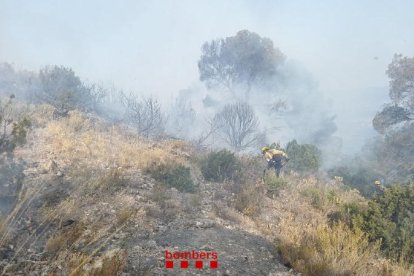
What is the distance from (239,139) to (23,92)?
11049mm

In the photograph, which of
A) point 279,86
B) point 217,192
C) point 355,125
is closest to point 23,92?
point 217,192

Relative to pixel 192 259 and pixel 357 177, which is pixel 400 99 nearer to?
pixel 357 177

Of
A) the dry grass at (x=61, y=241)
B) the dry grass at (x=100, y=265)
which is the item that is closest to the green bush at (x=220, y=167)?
the dry grass at (x=61, y=241)

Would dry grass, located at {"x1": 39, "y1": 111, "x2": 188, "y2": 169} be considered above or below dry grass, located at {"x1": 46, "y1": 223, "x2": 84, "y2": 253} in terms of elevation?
above

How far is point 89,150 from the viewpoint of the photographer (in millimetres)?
8930

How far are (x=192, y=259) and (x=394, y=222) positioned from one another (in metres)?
3.71

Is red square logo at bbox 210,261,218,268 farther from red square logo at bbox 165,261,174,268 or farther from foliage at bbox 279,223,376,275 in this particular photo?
foliage at bbox 279,223,376,275

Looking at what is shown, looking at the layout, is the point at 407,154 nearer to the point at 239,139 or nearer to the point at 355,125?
the point at 239,139

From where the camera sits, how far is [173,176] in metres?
7.89

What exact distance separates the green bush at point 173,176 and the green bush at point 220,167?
1.12m

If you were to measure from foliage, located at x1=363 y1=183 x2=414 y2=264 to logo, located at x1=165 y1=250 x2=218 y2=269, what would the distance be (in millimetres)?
2629

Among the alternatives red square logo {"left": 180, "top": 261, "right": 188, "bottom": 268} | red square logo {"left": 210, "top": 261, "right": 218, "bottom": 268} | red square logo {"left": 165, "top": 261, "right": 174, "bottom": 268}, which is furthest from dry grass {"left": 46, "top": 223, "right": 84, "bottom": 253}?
red square logo {"left": 210, "top": 261, "right": 218, "bottom": 268}

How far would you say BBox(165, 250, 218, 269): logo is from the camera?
3.84 m

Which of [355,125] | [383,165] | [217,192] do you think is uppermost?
[355,125]
